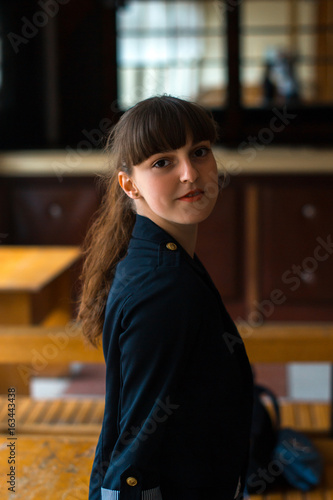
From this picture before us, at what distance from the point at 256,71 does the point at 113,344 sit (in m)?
5.52

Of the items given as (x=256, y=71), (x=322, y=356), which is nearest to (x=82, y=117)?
(x=256, y=71)

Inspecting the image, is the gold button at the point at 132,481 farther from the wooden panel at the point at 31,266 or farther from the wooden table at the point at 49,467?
the wooden panel at the point at 31,266

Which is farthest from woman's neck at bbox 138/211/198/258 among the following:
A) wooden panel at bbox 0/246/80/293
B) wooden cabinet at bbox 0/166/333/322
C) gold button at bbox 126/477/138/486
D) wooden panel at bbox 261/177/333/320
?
wooden panel at bbox 261/177/333/320

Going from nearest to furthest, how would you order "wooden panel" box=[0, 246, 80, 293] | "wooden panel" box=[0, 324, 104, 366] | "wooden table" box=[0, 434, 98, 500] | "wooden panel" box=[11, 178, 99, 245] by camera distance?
1. "wooden table" box=[0, 434, 98, 500]
2. "wooden panel" box=[0, 324, 104, 366]
3. "wooden panel" box=[0, 246, 80, 293]
4. "wooden panel" box=[11, 178, 99, 245]

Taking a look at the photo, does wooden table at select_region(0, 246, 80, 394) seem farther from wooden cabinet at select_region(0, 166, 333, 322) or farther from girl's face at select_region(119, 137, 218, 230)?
girl's face at select_region(119, 137, 218, 230)

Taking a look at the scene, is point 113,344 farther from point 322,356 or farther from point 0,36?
point 0,36

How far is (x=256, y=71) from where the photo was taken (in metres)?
6.11

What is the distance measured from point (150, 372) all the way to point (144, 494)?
156 millimetres

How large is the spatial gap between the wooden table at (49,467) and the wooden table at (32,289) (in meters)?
0.86

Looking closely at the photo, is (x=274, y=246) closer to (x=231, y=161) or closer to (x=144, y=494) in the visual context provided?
(x=231, y=161)

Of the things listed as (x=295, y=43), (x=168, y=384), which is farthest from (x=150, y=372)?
(x=295, y=43)

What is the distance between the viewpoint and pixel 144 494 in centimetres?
88

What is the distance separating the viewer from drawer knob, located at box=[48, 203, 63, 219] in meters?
4.18

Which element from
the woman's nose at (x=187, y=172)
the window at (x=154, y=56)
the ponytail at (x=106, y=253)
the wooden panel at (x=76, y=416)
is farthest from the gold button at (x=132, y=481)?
the window at (x=154, y=56)
